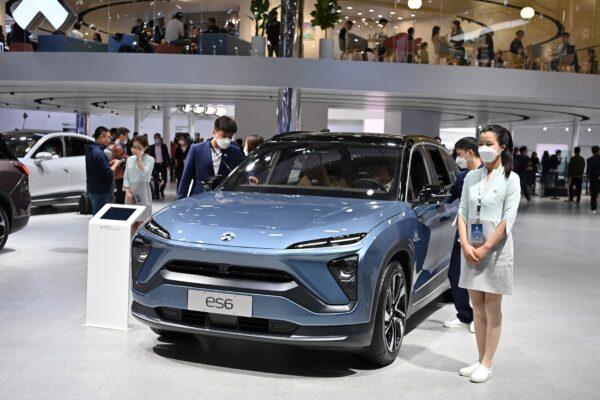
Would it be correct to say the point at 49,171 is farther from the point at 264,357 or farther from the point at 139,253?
the point at 264,357

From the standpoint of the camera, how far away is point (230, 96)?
22109mm

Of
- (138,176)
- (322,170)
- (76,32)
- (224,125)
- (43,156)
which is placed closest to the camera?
(322,170)

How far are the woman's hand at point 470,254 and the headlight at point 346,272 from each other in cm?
71

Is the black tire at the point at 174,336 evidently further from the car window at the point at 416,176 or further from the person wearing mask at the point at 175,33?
the person wearing mask at the point at 175,33

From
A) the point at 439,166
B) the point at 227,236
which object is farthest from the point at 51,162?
the point at 227,236

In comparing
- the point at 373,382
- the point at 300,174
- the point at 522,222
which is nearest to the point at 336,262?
the point at 373,382

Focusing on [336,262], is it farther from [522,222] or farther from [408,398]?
[522,222]

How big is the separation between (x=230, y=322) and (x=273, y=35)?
1470 cm

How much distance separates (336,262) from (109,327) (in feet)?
7.11

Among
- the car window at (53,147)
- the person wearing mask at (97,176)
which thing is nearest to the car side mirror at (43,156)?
the car window at (53,147)

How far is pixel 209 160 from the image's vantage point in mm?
6836

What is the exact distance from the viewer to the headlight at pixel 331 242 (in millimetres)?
4250

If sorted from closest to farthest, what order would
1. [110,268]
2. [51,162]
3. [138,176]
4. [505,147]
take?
1. [505,147]
2. [110,268]
3. [138,176]
4. [51,162]

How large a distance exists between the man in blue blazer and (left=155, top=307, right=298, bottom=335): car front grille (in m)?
2.42
